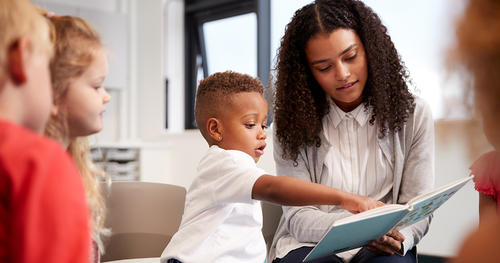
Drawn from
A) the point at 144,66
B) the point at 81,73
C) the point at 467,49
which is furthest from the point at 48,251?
the point at 144,66

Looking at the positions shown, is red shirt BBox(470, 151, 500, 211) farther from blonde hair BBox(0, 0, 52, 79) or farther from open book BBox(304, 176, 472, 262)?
blonde hair BBox(0, 0, 52, 79)

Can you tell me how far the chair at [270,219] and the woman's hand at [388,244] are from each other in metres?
0.45

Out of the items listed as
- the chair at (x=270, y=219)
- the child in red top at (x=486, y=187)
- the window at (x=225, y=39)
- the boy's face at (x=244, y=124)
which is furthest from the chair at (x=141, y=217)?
the window at (x=225, y=39)

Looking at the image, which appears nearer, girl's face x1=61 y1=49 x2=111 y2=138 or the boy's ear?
the boy's ear

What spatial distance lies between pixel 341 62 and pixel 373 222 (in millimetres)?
671

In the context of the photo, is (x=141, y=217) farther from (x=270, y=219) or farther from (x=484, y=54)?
(x=484, y=54)

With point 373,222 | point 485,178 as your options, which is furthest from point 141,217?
point 485,178

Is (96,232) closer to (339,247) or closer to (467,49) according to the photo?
(339,247)

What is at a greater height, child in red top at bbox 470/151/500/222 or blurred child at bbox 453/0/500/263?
blurred child at bbox 453/0/500/263

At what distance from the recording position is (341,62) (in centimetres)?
165

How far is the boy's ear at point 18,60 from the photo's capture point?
0.70 meters

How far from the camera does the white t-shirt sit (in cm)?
132

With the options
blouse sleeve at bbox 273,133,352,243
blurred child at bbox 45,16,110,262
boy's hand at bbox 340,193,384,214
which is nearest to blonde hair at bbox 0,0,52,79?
blurred child at bbox 45,16,110,262

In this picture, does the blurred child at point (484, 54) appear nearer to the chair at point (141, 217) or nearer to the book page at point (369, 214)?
the book page at point (369, 214)
